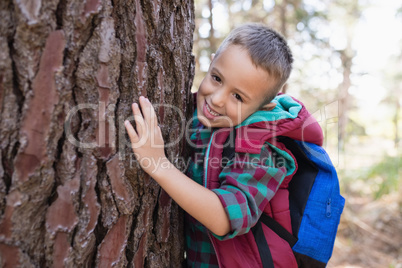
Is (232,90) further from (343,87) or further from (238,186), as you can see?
(343,87)

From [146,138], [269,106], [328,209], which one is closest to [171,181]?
[146,138]

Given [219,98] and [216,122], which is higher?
[219,98]

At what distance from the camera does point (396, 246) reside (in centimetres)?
626

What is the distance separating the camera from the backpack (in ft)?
5.24

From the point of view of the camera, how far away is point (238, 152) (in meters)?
1.53

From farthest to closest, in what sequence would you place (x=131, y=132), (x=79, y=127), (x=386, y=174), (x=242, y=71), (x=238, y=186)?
(x=386, y=174), (x=242, y=71), (x=238, y=186), (x=131, y=132), (x=79, y=127)

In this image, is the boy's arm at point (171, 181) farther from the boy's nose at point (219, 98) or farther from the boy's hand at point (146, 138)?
the boy's nose at point (219, 98)

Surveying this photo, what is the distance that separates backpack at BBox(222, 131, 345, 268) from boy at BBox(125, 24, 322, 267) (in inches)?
1.3

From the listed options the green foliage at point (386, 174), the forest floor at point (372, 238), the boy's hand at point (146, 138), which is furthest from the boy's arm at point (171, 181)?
the green foliage at point (386, 174)

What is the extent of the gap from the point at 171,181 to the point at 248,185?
35 cm

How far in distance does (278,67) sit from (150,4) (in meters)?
0.75

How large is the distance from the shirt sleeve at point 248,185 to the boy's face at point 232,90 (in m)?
0.24

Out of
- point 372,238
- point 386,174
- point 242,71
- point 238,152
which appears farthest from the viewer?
point 386,174

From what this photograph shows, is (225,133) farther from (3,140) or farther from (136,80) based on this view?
(3,140)
